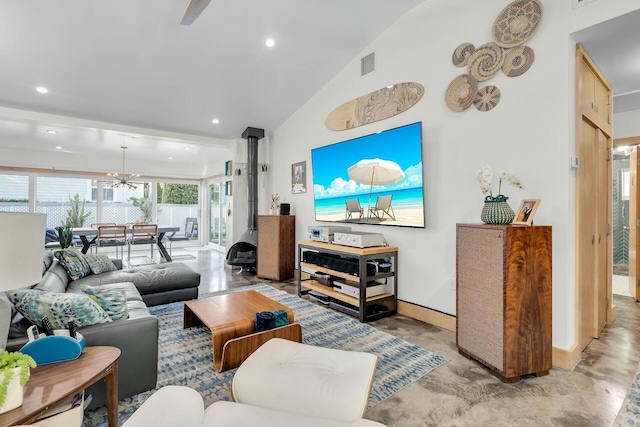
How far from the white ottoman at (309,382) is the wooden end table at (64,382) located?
590 mm

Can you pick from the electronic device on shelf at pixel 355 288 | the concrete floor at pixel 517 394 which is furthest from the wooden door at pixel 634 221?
the electronic device on shelf at pixel 355 288

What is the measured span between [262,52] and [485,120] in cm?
264

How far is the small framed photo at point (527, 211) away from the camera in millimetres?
2109

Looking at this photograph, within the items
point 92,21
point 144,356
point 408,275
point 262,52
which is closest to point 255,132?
point 262,52

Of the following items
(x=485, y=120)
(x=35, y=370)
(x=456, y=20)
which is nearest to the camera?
(x=35, y=370)

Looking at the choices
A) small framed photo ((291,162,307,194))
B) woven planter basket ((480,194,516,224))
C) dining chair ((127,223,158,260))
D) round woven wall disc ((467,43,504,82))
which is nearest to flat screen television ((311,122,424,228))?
small framed photo ((291,162,307,194))

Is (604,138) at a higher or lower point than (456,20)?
lower

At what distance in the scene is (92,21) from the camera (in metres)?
2.99

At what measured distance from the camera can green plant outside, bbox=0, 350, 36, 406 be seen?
1.00m

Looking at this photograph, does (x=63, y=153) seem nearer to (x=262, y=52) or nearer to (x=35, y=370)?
(x=262, y=52)

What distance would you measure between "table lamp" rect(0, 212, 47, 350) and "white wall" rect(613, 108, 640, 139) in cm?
Answer: 561

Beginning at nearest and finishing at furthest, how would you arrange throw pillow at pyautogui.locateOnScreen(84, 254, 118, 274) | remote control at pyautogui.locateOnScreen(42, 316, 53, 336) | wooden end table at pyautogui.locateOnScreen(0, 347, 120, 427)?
wooden end table at pyautogui.locateOnScreen(0, 347, 120, 427) < remote control at pyautogui.locateOnScreen(42, 316, 53, 336) < throw pillow at pyautogui.locateOnScreen(84, 254, 118, 274)

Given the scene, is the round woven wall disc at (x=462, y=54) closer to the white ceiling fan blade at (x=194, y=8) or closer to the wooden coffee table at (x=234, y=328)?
the white ceiling fan blade at (x=194, y=8)

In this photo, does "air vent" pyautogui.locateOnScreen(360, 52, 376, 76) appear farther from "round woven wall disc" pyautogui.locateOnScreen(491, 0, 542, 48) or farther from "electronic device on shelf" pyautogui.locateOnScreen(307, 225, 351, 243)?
"electronic device on shelf" pyautogui.locateOnScreen(307, 225, 351, 243)
